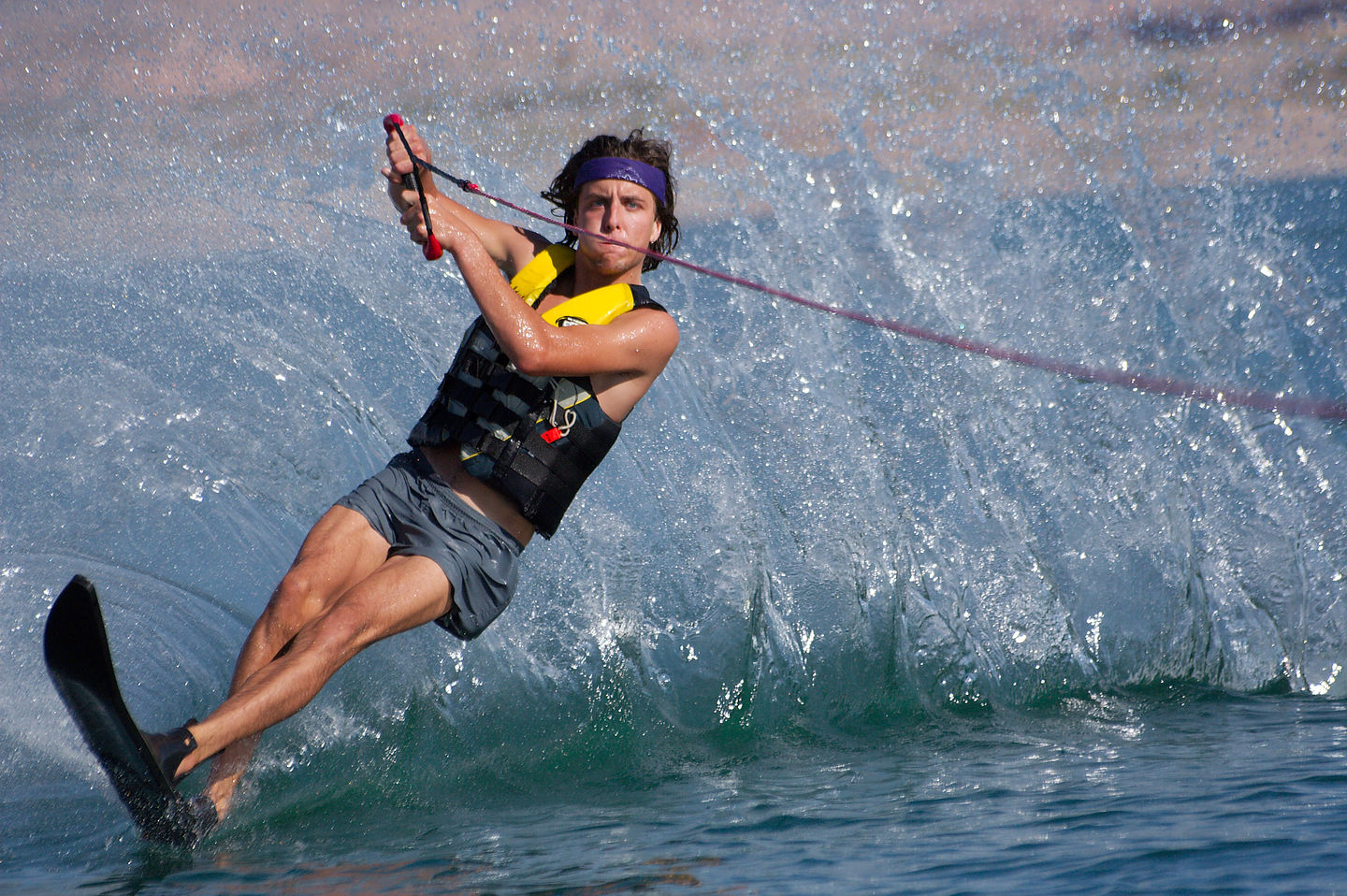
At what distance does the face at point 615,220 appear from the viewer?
10.4 feet

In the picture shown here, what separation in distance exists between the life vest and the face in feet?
0.46

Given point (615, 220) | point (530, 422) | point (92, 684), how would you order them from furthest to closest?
Result: point (615, 220), point (530, 422), point (92, 684)

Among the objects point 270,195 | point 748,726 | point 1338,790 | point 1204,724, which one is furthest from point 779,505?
point 270,195

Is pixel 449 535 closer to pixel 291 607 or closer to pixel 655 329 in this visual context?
pixel 291 607

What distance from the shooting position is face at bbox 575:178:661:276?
317 cm

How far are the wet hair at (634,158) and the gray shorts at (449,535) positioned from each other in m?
0.93

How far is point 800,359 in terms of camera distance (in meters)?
4.92

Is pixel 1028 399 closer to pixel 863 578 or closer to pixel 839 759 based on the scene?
pixel 863 578

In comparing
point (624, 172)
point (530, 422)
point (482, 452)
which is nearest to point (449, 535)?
point (482, 452)

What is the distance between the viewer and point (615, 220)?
125 inches

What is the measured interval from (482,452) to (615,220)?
769 mm

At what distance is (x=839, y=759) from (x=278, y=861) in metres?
1.68

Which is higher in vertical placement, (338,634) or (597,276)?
(597,276)

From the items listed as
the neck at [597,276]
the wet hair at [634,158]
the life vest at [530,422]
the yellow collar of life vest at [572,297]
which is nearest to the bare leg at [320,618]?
the life vest at [530,422]
